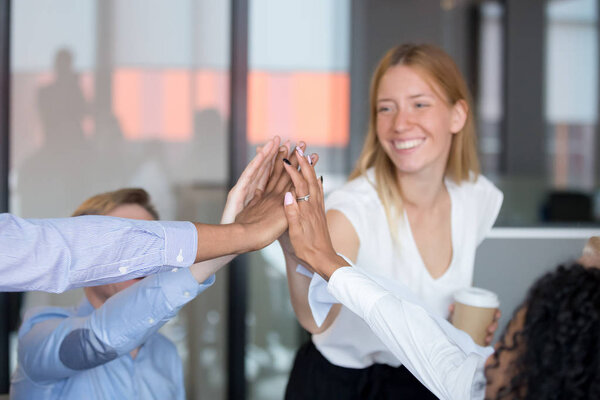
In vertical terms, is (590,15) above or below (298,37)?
above

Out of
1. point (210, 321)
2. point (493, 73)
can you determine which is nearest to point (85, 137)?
point (210, 321)

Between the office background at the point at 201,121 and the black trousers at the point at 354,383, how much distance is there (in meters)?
0.73

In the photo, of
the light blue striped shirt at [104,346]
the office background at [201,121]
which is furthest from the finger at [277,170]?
the office background at [201,121]

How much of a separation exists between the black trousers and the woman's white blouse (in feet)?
0.07

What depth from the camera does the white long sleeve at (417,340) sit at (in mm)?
1077

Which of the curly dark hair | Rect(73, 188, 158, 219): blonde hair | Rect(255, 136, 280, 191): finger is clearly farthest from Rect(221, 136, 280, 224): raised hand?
the curly dark hair

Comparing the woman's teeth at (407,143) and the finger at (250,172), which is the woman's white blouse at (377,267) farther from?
the finger at (250,172)

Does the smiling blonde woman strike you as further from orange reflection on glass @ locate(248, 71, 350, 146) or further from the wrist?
orange reflection on glass @ locate(248, 71, 350, 146)

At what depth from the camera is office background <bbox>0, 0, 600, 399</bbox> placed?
8.59 feet

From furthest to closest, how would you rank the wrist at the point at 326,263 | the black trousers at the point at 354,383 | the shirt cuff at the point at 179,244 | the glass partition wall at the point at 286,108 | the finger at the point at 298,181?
1. the glass partition wall at the point at 286,108
2. the black trousers at the point at 354,383
3. the finger at the point at 298,181
4. the wrist at the point at 326,263
5. the shirt cuff at the point at 179,244

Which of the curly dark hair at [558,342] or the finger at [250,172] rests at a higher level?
the finger at [250,172]

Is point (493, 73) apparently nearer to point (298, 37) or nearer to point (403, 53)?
point (298, 37)

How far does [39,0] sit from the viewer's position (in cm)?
259

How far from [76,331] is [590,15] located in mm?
5213
